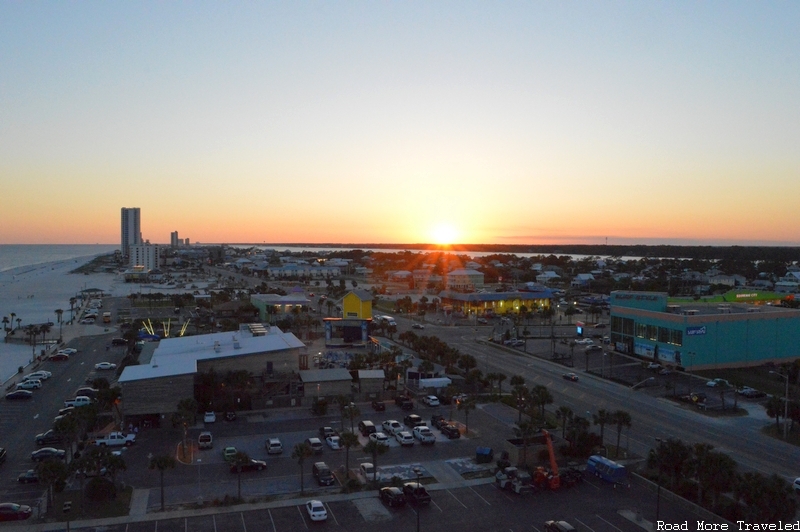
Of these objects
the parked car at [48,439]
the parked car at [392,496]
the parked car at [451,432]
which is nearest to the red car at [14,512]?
the parked car at [48,439]

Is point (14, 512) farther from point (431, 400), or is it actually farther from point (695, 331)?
point (695, 331)

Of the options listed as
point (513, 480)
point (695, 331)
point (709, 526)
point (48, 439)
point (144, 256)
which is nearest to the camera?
point (709, 526)

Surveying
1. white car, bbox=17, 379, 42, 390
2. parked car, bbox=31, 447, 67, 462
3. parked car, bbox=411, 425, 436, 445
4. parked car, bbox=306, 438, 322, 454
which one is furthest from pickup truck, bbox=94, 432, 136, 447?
white car, bbox=17, 379, 42, 390

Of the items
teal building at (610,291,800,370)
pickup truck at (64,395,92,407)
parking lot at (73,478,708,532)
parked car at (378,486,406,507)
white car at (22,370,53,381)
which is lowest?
white car at (22,370,53,381)

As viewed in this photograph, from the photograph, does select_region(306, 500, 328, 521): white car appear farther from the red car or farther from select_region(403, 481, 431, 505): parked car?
the red car

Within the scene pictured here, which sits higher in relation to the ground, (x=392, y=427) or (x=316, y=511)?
(x=316, y=511)

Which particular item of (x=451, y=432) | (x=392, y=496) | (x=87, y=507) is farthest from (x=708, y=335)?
(x=87, y=507)

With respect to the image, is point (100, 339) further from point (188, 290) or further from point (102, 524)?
point (188, 290)
